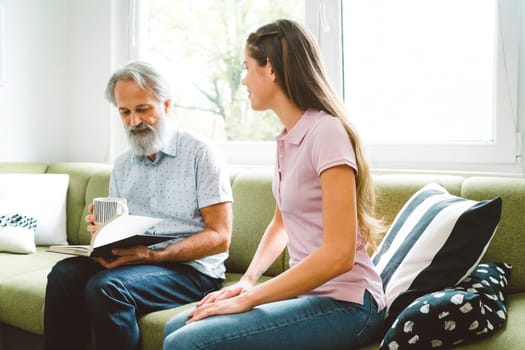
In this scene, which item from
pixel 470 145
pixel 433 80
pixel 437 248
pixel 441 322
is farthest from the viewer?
pixel 433 80

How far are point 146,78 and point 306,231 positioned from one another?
0.96m

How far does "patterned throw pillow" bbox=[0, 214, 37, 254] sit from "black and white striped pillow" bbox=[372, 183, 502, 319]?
168 cm

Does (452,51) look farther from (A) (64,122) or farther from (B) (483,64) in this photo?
(A) (64,122)

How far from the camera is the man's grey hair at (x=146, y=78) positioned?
2.04m

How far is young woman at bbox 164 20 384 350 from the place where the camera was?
127 cm

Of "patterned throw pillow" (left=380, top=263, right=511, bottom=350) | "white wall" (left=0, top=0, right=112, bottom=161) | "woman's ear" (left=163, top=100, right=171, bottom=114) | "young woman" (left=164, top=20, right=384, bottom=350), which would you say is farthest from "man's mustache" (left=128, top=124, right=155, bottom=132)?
"white wall" (left=0, top=0, right=112, bottom=161)

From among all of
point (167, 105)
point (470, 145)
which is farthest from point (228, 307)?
point (470, 145)

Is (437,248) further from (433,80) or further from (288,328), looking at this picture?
(433,80)

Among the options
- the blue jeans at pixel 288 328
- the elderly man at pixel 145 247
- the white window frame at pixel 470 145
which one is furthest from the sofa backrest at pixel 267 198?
the blue jeans at pixel 288 328

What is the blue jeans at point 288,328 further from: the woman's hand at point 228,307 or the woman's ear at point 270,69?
the woman's ear at point 270,69

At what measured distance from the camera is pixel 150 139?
6.66 ft

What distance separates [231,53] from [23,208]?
4.20ft

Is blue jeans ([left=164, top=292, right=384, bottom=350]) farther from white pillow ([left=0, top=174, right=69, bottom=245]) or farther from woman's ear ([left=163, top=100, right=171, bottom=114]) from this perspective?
white pillow ([left=0, top=174, right=69, bottom=245])

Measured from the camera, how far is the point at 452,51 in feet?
7.52
